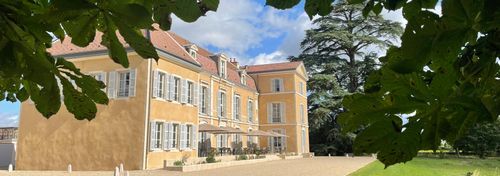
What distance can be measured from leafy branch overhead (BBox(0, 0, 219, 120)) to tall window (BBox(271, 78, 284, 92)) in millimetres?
34884

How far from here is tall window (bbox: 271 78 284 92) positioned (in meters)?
36.0

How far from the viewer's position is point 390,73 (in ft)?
3.46

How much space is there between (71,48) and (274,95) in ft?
61.6

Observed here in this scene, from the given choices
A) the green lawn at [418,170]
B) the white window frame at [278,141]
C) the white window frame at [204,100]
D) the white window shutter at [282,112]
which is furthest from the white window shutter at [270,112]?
the green lawn at [418,170]

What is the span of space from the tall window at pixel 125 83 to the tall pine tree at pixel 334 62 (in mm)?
20773

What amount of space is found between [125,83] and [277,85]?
18476mm

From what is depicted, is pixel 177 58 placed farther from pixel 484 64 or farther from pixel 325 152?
pixel 325 152

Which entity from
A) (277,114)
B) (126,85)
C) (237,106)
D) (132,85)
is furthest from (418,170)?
(277,114)

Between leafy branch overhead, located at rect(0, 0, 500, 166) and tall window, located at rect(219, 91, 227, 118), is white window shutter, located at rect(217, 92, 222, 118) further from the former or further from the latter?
leafy branch overhead, located at rect(0, 0, 500, 166)

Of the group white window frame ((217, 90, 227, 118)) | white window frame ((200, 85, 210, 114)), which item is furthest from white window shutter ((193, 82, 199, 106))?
white window frame ((217, 90, 227, 118))

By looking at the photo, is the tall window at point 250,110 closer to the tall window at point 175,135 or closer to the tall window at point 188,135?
the tall window at point 188,135

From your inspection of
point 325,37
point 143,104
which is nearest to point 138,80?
point 143,104

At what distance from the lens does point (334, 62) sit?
38.5m

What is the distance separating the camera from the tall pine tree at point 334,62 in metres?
37.3
